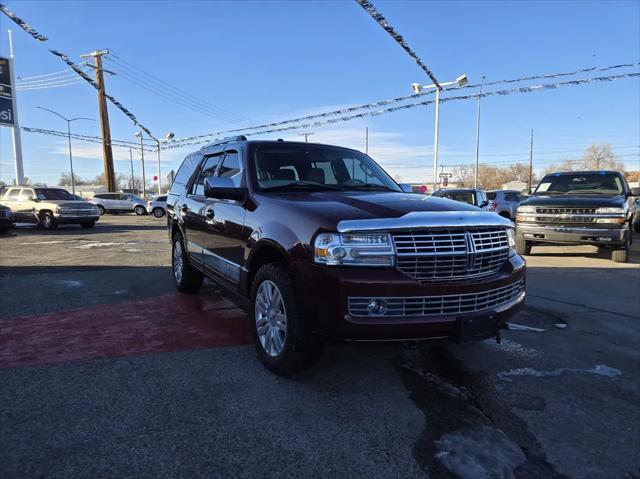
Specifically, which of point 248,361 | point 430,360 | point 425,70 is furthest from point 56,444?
point 425,70

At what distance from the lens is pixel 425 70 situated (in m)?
22.1

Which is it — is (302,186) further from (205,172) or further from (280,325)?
(205,172)

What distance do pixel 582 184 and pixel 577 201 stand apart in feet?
4.94

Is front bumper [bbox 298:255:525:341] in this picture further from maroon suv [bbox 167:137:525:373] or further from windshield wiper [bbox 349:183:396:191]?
windshield wiper [bbox 349:183:396:191]

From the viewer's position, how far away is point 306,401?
129 inches

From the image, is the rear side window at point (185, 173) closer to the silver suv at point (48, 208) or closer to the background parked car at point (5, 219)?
the background parked car at point (5, 219)

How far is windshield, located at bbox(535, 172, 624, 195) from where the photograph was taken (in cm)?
1061

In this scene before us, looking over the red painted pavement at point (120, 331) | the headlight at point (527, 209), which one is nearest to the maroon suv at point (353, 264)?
the red painted pavement at point (120, 331)

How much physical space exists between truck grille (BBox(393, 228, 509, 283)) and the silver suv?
60.6 feet

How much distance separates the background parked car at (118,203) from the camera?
3338cm

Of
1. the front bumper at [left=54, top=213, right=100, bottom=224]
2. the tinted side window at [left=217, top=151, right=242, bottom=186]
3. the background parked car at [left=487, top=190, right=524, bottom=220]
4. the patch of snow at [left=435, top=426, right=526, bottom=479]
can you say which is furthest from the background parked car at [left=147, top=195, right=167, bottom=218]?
the patch of snow at [left=435, top=426, right=526, bottom=479]

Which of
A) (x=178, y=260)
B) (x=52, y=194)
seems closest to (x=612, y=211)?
(x=178, y=260)

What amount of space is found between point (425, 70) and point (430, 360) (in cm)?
2050

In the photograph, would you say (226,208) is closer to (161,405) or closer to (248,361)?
(248,361)
